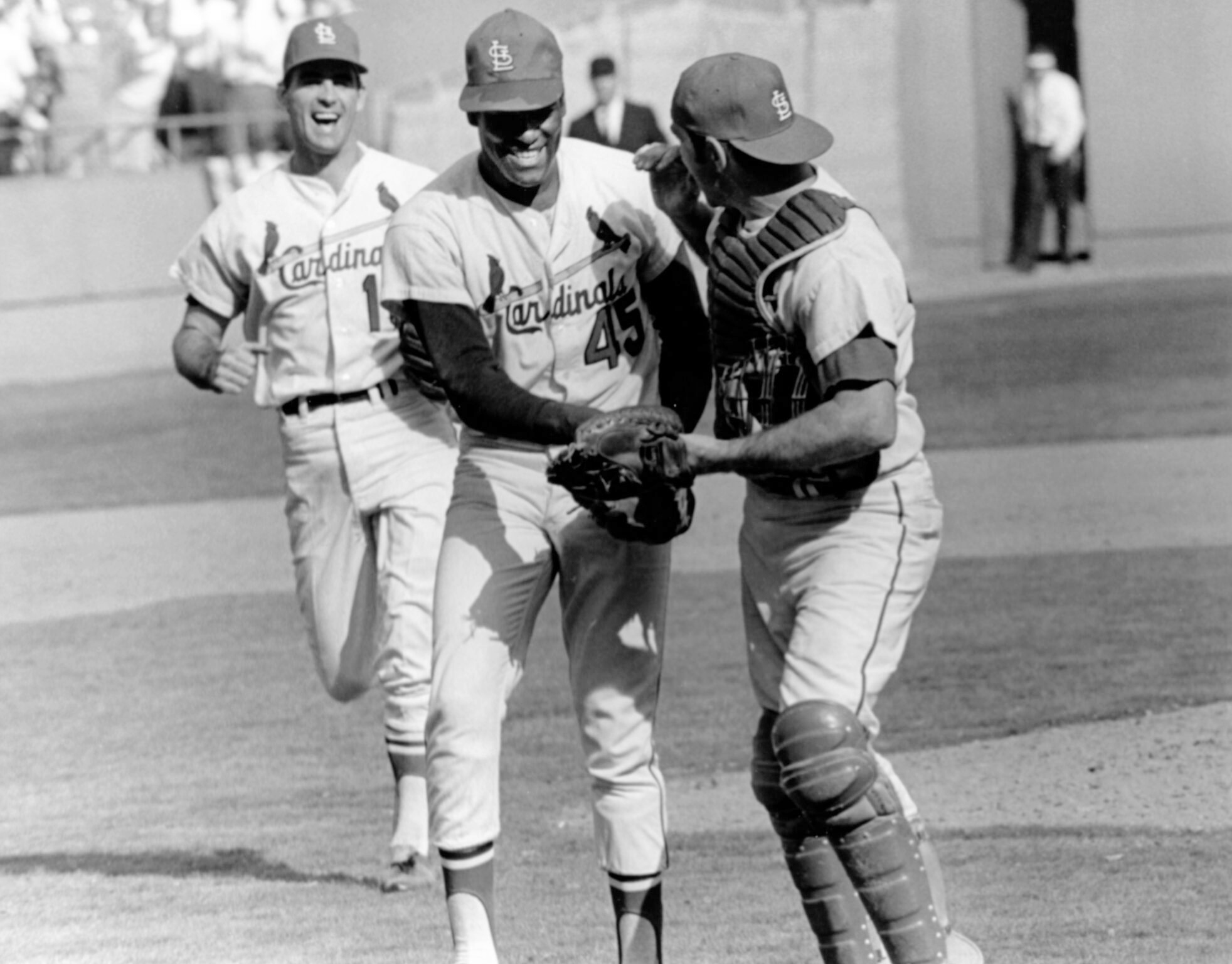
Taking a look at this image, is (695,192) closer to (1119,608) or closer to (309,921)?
(309,921)

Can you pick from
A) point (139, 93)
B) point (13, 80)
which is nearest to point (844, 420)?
point (139, 93)

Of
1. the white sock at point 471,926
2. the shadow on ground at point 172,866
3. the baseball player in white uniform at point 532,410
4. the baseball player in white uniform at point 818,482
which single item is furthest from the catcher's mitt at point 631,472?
the shadow on ground at point 172,866

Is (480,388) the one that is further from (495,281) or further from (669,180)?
(669,180)

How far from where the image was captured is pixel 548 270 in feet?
15.6

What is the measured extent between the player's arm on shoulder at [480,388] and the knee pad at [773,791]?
73cm

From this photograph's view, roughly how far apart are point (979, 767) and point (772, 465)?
8.90ft

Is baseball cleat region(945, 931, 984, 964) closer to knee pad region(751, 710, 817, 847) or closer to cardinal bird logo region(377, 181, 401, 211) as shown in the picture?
knee pad region(751, 710, 817, 847)

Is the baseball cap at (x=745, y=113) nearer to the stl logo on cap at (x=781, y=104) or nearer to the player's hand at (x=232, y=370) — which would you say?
the stl logo on cap at (x=781, y=104)

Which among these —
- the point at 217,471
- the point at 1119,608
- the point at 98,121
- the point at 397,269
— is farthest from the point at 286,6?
the point at 397,269

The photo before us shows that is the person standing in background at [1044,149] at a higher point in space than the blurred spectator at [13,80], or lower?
lower

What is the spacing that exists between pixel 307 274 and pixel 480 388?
5.08ft

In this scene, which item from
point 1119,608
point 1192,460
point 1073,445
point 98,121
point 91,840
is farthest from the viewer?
point 98,121

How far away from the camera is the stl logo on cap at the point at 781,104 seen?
427cm

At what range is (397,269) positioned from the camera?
187 inches
